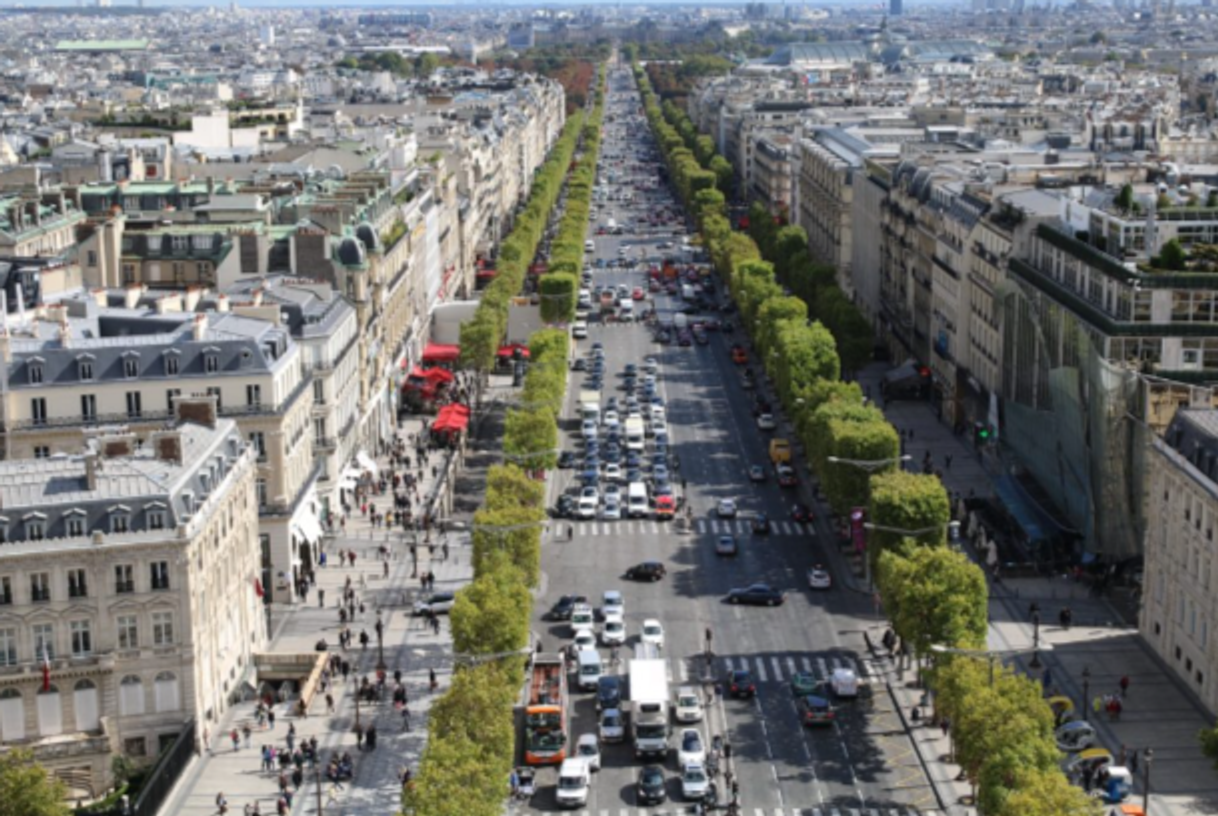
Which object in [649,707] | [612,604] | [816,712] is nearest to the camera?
[649,707]

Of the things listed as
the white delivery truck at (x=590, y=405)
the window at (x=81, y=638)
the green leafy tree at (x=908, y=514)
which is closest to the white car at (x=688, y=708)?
the green leafy tree at (x=908, y=514)

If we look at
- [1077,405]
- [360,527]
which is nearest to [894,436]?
[1077,405]

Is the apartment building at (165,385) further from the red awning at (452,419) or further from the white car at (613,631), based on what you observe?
the red awning at (452,419)

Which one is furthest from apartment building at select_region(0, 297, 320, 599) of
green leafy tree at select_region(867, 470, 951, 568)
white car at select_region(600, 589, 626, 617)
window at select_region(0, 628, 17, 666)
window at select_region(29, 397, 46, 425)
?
green leafy tree at select_region(867, 470, 951, 568)

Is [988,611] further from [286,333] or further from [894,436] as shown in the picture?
[286,333]

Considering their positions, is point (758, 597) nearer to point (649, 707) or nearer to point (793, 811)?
point (649, 707)

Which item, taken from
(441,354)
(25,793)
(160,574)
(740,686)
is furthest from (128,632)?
(441,354)

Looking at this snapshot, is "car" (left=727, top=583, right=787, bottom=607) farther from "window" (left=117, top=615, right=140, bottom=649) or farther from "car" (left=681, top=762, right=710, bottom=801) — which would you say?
"window" (left=117, top=615, right=140, bottom=649)
